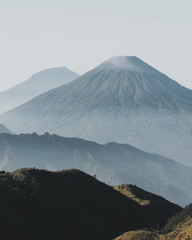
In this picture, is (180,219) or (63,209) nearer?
(63,209)

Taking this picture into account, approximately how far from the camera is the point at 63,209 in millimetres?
90500

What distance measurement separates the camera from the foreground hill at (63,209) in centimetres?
8062

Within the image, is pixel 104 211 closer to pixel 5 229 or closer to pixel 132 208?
pixel 132 208

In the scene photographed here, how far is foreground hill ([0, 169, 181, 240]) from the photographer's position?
8062 centimetres

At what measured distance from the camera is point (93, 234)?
8750cm

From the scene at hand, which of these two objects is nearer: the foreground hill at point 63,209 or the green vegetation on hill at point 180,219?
the foreground hill at point 63,209

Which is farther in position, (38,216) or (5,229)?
(38,216)

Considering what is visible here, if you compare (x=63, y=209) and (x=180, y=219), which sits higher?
(x=180, y=219)

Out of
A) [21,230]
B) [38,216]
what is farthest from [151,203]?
[21,230]

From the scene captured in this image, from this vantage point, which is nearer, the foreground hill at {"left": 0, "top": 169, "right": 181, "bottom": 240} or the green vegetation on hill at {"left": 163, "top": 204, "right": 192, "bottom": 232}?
the foreground hill at {"left": 0, "top": 169, "right": 181, "bottom": 240}

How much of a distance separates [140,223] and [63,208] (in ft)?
65.1

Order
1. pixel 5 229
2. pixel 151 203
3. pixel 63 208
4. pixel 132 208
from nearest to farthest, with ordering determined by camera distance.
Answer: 1. pixel 5 229
2. pixel 63 208
3. pixel 132 208
4. pixel 151 203

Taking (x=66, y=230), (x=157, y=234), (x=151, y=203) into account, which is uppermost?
(x=157, y=234)

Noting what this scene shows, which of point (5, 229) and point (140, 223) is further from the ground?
point (5, 229)
